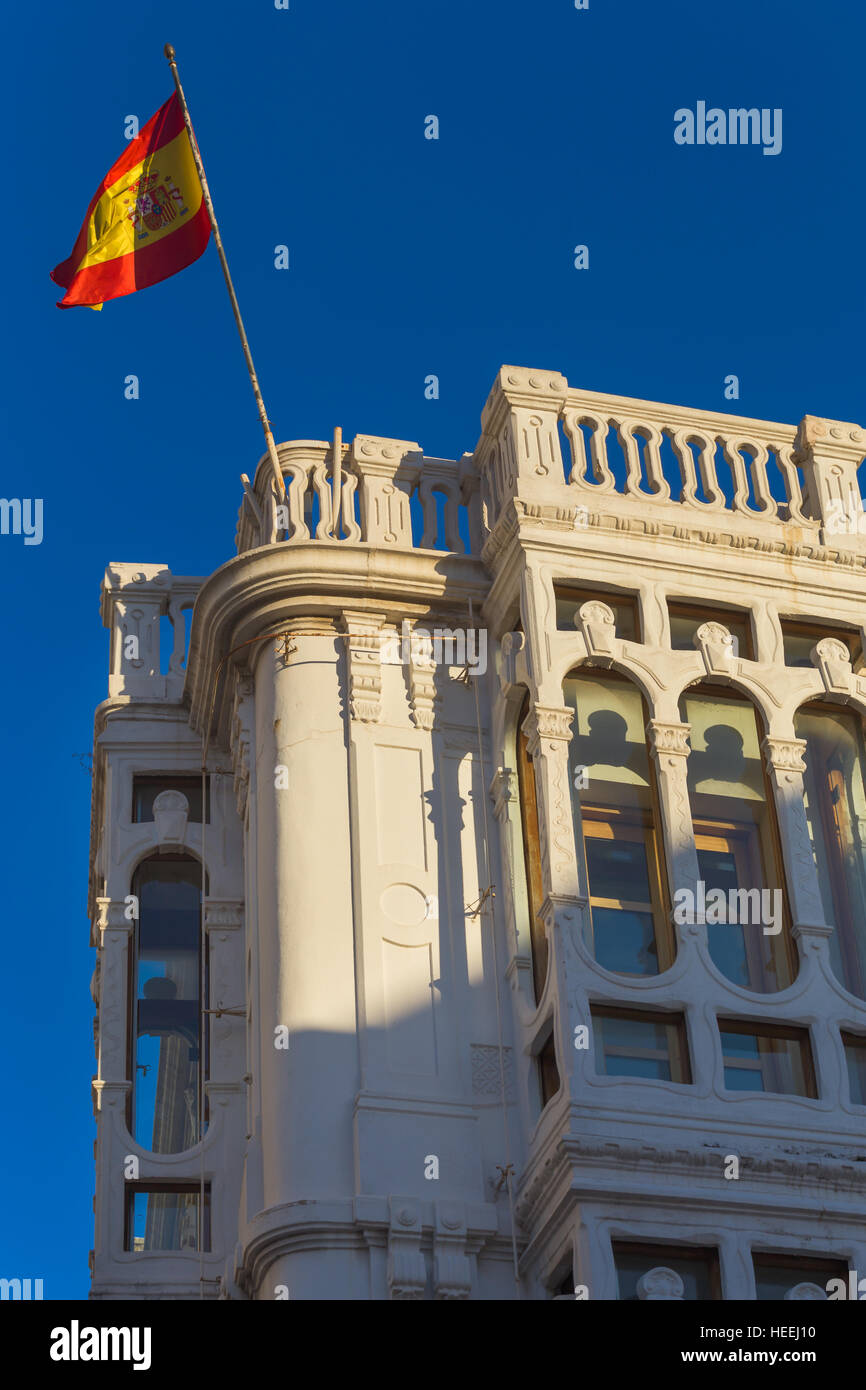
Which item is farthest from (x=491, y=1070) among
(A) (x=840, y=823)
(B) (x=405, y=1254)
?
(A) (x=840, y=823)

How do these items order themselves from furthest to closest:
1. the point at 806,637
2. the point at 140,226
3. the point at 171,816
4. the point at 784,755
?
the point at 171,816, the point at 140,226, the point at 806,637, the point at 784,755

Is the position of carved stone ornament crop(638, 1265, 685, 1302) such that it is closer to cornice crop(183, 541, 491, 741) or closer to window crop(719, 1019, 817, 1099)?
window crop(719, 1019, 817, 1099)

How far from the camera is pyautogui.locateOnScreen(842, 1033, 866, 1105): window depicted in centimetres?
2177

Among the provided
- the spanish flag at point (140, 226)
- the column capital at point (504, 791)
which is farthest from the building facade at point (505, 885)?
the spanish flag at point (140, 226)

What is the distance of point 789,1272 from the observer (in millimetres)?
20484

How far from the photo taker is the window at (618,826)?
22141mm

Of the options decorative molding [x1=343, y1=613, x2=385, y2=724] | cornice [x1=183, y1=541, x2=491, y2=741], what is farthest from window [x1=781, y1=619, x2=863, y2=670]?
decorative molding [x1=343, y1=613, x2=385, y2=724]

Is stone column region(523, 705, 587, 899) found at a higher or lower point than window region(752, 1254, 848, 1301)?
higher

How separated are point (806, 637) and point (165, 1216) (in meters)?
9.04

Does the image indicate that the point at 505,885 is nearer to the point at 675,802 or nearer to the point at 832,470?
the point at 675,802

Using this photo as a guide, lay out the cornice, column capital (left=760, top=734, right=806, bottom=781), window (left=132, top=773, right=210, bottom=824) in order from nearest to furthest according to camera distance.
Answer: column capital (left=760, top=734, right=806, bottom=781)
the cornice
window (left=132, top=773, right=210, bottom=824)

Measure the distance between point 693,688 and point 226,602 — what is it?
5.01 metres

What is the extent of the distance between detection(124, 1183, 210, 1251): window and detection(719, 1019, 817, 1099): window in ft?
19.9
